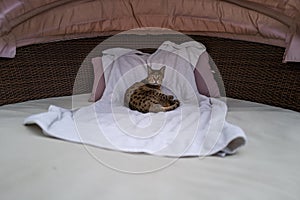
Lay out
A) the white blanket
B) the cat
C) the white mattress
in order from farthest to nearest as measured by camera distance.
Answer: the cat, the white blanket, the white mattress

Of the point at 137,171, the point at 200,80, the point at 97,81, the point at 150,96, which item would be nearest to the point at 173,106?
the point at 150,96

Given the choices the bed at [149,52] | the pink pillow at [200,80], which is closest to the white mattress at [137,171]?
the bed at [149,52]

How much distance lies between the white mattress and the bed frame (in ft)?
1.41

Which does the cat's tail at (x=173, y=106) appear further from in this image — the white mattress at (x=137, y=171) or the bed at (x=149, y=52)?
the white mattress at (x=137, y=171)

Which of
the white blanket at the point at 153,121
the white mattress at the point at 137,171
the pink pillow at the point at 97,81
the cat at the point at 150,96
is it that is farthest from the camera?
the pink pillow at the point at 97,81

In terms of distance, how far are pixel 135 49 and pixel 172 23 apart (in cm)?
24

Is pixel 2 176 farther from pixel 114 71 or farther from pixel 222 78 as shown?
pixel 222 78

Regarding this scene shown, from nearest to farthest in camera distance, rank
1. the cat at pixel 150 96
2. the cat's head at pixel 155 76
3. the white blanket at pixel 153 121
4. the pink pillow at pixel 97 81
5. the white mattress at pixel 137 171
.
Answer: the white mattress at pixel 137 171
the white blanket at pixel 153 121
the cat at pixel 150 96
the cat's head at pixel 155 76
the pink pillow at pixel 97 81

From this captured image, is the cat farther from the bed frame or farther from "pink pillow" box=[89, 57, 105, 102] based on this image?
the bed frame

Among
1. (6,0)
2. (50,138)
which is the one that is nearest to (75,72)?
(6,0)

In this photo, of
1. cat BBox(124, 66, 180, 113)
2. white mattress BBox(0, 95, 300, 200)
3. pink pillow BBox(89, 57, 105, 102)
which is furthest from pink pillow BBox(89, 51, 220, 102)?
white mattress BBox(0, 95, 300, 200)

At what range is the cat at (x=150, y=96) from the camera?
1499 millimetres

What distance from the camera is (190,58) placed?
1.80 m

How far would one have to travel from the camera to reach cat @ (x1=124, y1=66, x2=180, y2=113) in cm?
150
